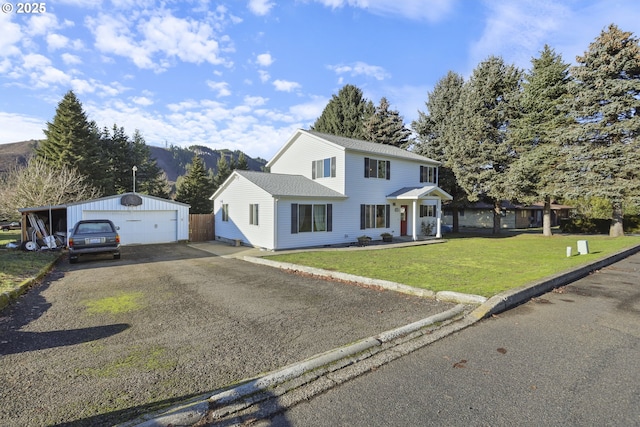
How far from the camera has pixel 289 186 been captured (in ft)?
55.5

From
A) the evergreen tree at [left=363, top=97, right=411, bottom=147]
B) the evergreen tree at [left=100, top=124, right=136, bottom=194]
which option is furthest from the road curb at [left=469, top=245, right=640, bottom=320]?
the evergreen tree at [left=100, top=124, right=136, bottom=194]

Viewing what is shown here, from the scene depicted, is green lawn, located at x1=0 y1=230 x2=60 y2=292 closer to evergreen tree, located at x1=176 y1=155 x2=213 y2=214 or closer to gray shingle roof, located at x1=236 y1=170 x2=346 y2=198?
gray shingle roof, located at x1=236 y1=170 x2=346 y2=198

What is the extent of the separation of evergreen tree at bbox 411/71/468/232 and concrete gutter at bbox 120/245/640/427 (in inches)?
835

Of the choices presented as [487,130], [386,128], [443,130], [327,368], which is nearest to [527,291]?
[327,368]

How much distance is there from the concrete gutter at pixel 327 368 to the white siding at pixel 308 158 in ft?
38.7

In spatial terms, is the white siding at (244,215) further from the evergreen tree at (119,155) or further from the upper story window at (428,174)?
the evergreen tree at (119,155)

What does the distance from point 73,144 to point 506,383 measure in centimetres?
3612

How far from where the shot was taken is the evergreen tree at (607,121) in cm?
1898

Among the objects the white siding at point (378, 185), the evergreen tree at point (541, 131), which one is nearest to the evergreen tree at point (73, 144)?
the white siding at point (378, 185)

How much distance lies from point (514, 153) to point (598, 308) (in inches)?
828

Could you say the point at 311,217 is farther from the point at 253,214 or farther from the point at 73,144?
the point at 73,144

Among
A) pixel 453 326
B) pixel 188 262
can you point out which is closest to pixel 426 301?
pixel 453 326

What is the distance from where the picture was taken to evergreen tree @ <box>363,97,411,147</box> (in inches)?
1390

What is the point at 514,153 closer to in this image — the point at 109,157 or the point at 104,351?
the point at 104,351
